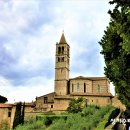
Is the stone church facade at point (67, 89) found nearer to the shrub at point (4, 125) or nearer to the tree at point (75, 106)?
the tree at point (75, 106)

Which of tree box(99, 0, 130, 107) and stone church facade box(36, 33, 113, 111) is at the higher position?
stone church facade box(36, 33, 113, 111)

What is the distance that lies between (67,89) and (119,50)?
57996mm

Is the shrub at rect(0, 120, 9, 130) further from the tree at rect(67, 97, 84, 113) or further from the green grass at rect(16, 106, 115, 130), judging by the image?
the tree at rect(67, 97, 84, 113)

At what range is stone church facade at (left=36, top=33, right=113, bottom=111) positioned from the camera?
252 ft

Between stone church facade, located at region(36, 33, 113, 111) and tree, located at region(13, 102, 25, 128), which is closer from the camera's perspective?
tree, located at region(13, 102, 25, 128)

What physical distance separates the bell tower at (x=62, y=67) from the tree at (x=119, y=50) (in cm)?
5499

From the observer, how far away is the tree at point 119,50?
66.1ft

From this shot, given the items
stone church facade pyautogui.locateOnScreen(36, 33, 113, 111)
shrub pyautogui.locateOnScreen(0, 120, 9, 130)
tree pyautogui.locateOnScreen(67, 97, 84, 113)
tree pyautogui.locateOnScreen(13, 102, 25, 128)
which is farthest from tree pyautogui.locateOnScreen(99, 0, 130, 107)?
stone church facade pyautogui.locateOnScreen(36, 33, 113, 111)

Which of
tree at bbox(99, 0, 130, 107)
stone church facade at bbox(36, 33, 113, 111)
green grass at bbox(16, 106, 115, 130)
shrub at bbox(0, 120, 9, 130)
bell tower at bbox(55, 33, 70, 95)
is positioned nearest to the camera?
tree at bbox(99, 0, 130, 107)

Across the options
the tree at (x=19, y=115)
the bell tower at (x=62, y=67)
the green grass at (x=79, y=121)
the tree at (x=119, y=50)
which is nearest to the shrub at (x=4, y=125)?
the tree at (x=19, y=115)

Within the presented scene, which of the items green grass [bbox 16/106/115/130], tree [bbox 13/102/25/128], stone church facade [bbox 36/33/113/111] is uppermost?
stone church facade [bbox 36/33/113/111]

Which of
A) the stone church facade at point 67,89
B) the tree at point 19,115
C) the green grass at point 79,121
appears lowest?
the green grass at point 79,121

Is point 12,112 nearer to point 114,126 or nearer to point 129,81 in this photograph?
point 114,126

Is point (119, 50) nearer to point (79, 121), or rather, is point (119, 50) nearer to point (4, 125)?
point (79, 121)
